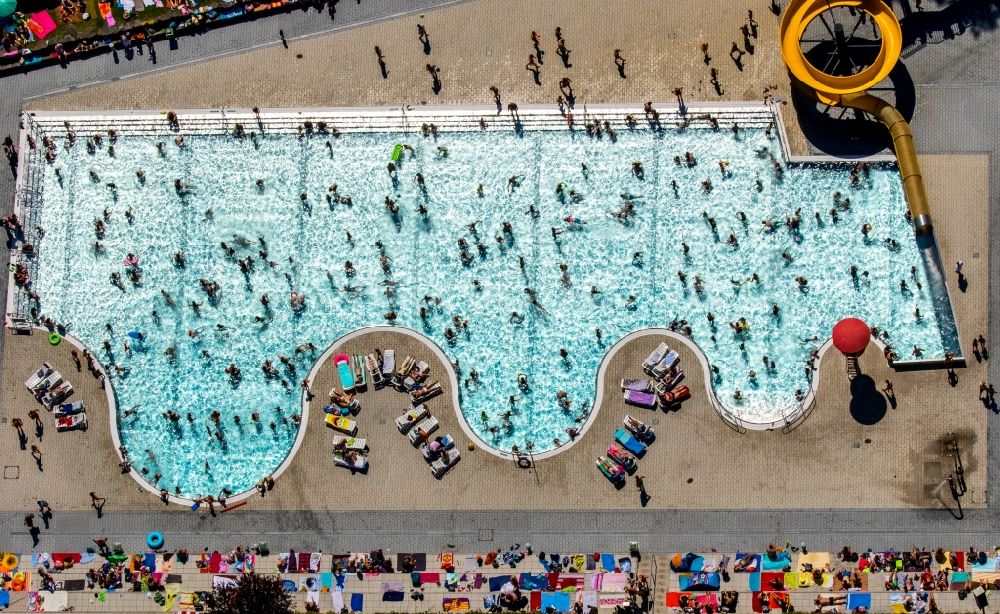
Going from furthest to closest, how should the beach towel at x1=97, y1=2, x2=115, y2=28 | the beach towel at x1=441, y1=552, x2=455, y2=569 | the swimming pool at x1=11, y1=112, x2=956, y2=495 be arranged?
the beach towel at x1=97, y1=2, x2=115, y2=28 → the swimming pool at x1=11, y1=112, x2=956, y2=495 → the beach towel at x1=441, y1=552, x2=455, y2=569

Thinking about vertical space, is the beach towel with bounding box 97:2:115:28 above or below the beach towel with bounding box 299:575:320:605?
above

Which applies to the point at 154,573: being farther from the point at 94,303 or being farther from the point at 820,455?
the point at 820,455

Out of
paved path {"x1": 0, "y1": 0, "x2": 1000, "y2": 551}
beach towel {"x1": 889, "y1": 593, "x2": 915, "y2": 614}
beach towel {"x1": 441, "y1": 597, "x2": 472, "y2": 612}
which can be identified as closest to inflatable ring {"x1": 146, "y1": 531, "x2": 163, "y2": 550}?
paved path {"x1": 0, "y1": 0, "x2": 1000, "y2": 551}

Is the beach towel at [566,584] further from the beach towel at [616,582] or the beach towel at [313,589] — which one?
the beach towel at [313,589]

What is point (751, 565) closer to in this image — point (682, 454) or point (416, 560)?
point (682, 454)

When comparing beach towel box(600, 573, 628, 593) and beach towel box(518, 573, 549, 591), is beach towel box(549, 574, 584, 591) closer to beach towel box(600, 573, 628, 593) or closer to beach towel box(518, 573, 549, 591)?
beach towel box(518, 573, 549, 591)

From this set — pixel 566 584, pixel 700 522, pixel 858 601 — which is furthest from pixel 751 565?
pixel 566 584

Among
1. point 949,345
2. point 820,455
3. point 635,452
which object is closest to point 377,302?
point 635,452
